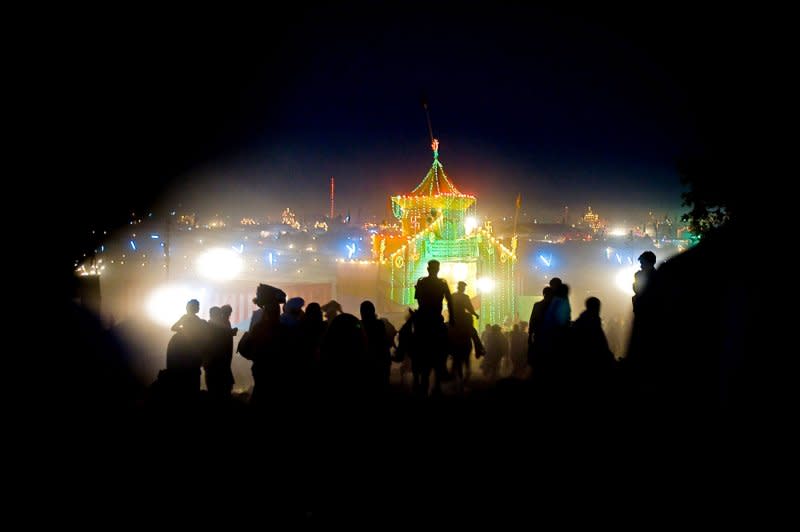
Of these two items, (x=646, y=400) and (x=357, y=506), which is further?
(x=646, y=400)

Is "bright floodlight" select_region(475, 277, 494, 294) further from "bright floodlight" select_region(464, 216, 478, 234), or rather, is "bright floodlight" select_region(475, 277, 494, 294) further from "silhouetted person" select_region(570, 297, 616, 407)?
"silhouetted person" select_region(570, 297, 616, 407)

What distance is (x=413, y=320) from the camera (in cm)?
697

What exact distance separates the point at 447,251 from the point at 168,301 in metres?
12.5

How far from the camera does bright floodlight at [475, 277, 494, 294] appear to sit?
18.7m

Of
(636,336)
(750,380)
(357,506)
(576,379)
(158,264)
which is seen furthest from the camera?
(158,264)

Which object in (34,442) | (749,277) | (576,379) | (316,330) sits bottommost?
(34,442)

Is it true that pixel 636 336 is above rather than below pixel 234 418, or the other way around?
above

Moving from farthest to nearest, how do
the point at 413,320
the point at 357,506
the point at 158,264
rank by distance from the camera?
the point at 158,264, the point at 413,320, the point at 357,506

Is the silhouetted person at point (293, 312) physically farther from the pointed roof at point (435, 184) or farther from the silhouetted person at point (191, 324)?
the pointed roof at point (435, 184)

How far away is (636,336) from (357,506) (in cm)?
Result: 600

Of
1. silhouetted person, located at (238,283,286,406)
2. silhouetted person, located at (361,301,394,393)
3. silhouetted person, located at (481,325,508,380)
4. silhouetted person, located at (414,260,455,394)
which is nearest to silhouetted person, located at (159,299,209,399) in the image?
silhouetted person, located at (238,283,286,406)

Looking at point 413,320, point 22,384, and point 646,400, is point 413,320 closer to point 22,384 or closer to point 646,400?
point 646,400

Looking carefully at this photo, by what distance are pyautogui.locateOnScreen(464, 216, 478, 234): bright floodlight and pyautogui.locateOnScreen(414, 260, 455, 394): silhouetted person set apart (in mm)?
12052

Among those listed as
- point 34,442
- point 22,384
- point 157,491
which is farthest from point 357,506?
point 22,384
